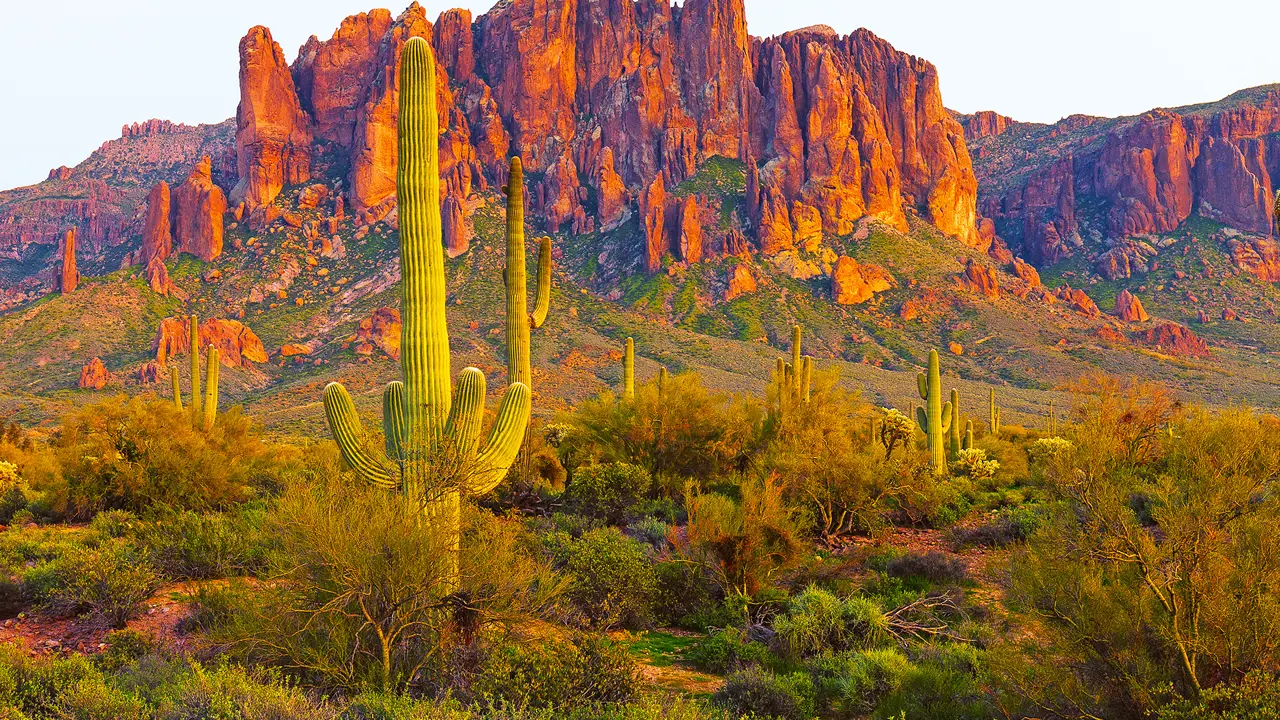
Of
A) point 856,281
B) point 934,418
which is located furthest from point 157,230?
point 934,418

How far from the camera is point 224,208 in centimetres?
11131

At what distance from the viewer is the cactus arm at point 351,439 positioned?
866 cm

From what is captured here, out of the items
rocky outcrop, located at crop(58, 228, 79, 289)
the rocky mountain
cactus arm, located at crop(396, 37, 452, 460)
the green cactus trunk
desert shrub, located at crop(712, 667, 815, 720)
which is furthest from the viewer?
rocky outcrop, located at crop(58, 228, 79, 289)

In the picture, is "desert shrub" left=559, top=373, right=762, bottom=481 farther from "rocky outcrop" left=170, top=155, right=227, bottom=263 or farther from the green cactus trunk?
"rocky outcrop" left=170, top=155, right=227, bottom=263

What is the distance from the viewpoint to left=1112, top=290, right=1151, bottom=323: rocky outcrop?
93062mm

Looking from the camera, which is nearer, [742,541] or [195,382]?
[742,541]

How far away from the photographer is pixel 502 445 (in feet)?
30.4

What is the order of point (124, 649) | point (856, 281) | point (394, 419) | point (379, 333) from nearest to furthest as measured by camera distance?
point (124, 649) < point (394, 419) < point (379, 333) < point (856, 281)

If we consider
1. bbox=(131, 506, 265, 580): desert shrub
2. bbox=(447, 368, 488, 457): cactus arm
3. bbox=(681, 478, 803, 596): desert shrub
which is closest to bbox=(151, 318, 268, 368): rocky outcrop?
bbox=(131, 506, 265, 580): desert shrub

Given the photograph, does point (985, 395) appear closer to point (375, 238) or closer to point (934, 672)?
point (934, 672)

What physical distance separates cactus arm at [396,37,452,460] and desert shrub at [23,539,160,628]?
13.6 feet

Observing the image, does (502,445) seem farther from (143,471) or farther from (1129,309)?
(1129,309)

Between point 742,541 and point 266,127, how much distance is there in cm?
13039

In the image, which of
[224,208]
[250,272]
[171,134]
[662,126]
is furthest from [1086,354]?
[171,134]
